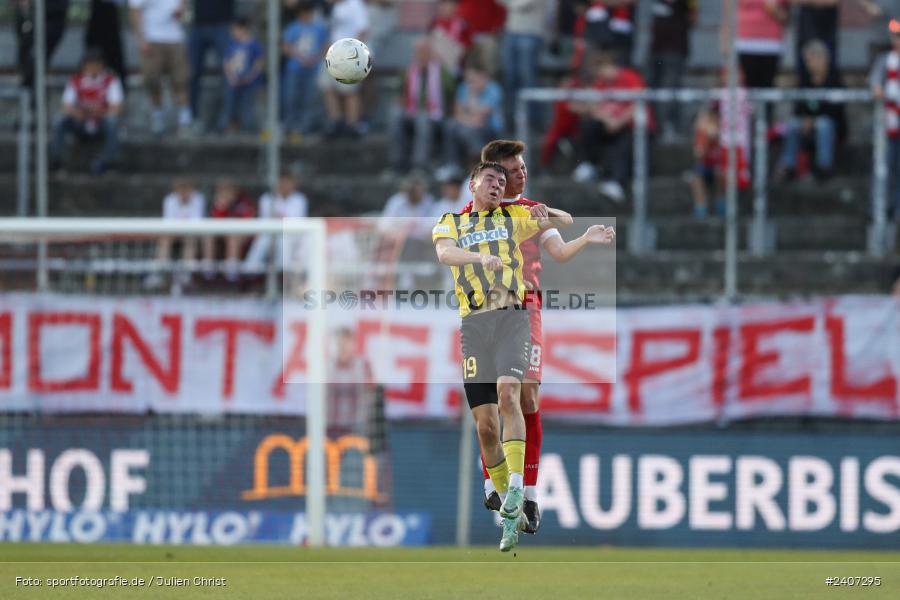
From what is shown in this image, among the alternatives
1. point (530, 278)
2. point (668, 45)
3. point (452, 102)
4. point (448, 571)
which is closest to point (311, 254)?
point (448, 571)

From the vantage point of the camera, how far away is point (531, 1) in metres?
20.5

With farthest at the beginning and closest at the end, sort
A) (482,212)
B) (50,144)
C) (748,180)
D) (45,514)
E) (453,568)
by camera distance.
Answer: (50,144) → (748,180) → (45,514) → (453,568) → (482,212)

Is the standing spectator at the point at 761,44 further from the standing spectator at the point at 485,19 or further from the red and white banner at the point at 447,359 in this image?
the red and white banner at the point at 447,359

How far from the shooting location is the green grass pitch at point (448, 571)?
11203 mm

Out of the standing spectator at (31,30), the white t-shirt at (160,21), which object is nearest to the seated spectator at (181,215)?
the white t-shirt at (160,21)

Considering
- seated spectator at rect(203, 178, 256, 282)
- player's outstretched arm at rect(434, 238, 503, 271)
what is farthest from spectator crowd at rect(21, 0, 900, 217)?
player's outstretched arm at rect(434, 238, 503, 271)

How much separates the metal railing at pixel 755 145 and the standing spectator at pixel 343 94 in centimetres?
249

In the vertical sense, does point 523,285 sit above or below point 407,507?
above

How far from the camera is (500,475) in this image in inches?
466

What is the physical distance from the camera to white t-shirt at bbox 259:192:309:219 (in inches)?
755

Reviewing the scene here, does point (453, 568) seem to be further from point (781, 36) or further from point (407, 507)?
point (781, 36)

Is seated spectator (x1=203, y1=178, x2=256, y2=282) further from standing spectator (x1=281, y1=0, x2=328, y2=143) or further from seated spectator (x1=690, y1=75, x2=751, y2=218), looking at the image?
seated spectator (x1=690, y1=75, x2=751, y2=218)

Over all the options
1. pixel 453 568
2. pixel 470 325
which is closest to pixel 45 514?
pixel 453 568

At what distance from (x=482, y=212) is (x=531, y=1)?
9461mm
